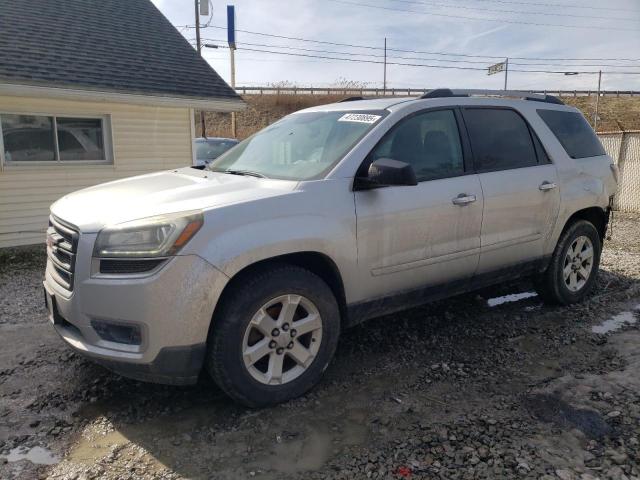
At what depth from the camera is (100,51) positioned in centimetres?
947

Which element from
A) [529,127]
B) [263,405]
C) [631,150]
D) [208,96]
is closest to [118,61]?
[208,96]

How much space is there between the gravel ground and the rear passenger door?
679 mm

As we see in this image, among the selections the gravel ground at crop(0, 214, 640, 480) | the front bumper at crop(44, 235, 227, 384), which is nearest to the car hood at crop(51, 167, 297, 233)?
the front bumper at crop(44, 235, 227, 384)

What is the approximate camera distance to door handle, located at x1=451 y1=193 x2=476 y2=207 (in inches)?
144

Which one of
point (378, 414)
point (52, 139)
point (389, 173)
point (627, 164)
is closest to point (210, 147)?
point (52, 139)

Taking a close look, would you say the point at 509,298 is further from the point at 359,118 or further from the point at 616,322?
the point at 359,118

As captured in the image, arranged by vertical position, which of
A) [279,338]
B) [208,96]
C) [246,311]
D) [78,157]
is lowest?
[279,338]

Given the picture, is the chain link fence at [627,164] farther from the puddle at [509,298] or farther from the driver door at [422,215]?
the driver door at [422,215]

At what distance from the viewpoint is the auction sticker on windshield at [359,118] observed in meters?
3.59

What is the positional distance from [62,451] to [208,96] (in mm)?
8113

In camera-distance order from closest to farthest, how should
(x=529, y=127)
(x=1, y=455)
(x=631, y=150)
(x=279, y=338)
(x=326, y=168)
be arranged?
(x=1, y=455) → (x=279, y=338) → (x=326, y=168) → (x=529, y=127) → (x=631, y=150)

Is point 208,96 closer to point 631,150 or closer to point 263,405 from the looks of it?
point 263,405

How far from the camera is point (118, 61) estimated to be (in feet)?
30.9

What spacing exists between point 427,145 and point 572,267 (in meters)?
2.19
